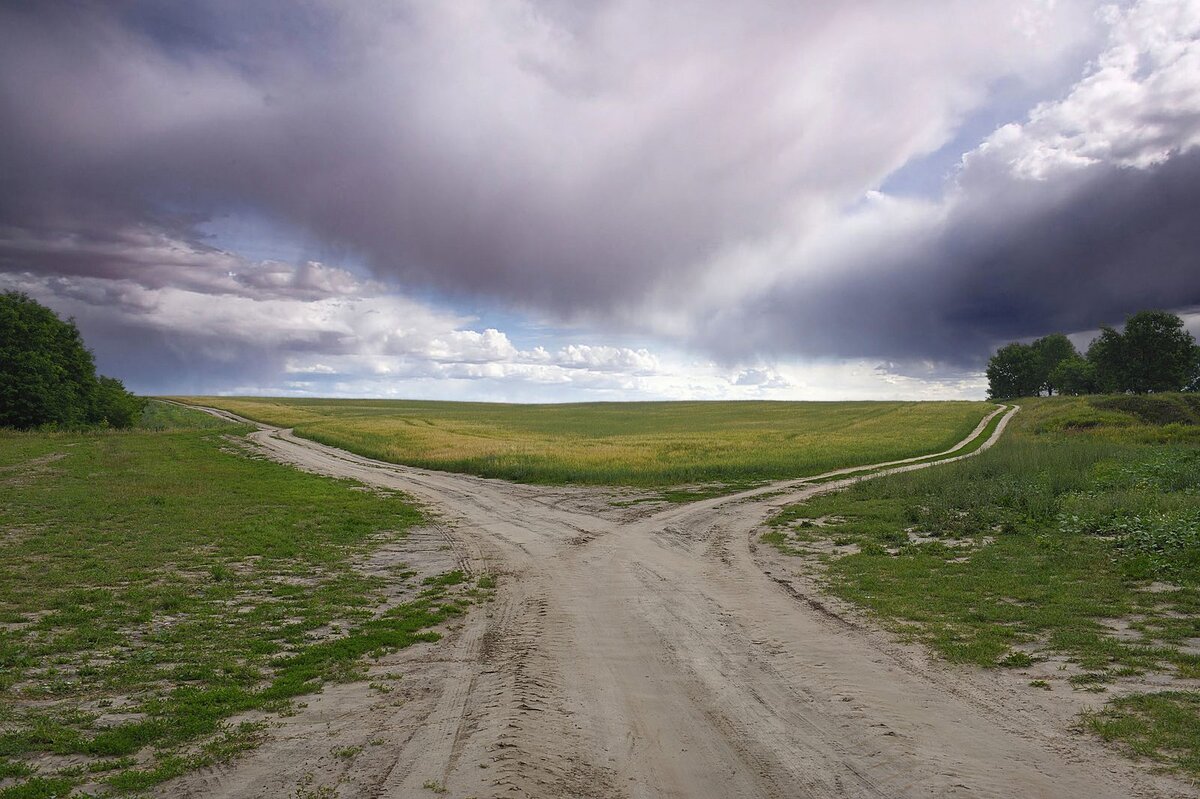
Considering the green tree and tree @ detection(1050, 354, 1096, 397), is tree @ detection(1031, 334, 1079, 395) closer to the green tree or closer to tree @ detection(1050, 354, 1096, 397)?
tree @ detection(1050, 354, 1096, 397)

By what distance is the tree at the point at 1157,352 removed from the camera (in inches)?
3644

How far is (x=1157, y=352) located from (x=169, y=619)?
122 m

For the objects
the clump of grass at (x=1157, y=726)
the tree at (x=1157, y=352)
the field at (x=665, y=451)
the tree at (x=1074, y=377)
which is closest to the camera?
the clump of grass at (x=1157, y=726)

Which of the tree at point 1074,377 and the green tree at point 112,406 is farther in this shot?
the tree at point 1074,377

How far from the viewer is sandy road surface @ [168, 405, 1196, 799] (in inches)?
225

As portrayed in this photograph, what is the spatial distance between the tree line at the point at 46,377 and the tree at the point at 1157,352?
440ft

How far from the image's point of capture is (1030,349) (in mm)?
129500

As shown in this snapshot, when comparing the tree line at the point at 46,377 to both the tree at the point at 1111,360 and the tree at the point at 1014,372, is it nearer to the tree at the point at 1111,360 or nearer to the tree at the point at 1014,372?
the tree at the point at 1111,360

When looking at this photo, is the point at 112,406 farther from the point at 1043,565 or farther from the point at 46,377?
the point at 1043,565

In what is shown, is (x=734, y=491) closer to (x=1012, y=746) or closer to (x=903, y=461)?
(x=903, y=461)

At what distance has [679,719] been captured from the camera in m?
7.00

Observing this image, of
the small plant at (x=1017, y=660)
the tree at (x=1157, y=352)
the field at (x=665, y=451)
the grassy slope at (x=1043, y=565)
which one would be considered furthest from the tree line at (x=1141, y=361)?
the small plant at (x=1017, y=660)

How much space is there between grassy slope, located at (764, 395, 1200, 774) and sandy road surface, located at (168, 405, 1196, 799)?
101cm

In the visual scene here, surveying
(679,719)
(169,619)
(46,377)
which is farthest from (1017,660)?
(46,377)
